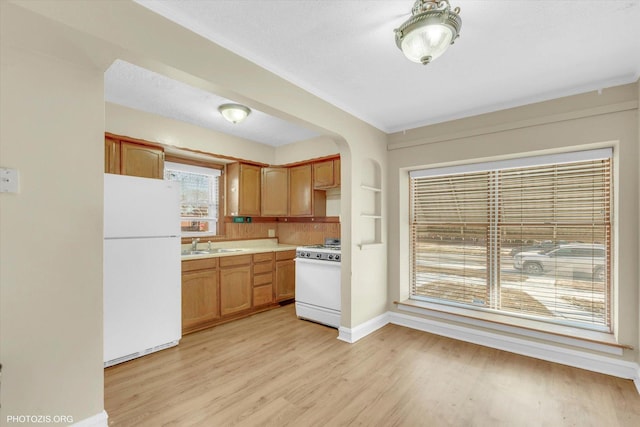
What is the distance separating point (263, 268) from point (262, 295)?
374mm

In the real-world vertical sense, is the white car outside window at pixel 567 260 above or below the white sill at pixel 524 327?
above

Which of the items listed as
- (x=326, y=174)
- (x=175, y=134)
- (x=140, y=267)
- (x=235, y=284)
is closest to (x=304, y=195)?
(x=326, y=174)

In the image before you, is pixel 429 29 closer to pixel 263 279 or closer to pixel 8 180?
pixel 8 180

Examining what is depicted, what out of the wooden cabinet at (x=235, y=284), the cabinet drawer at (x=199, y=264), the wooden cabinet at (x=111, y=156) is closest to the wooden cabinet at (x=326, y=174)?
the wooden cabinet at (x=235, y=284)

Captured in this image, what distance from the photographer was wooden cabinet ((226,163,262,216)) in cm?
434

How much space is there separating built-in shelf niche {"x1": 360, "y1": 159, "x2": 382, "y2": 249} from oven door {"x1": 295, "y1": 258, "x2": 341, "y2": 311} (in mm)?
531

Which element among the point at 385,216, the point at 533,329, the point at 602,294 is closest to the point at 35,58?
the point at 385,216

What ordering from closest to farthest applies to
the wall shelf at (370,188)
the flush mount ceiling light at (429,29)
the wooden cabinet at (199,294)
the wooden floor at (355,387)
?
A: 1. the flush mount ceiling light at (429,29)
2. the wooden floor at (355,387)
3. the wooden cabinet at (199,294)
4. the wall shelf at (370,188)

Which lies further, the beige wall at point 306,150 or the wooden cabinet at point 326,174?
the beige wall at point 306,150

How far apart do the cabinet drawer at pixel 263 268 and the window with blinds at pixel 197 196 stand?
945 mm

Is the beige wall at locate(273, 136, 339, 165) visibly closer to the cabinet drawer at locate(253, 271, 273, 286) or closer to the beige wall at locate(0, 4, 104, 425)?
the cabinet drawer at locate(253, 271, 273, 286)

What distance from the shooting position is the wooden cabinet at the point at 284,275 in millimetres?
4340

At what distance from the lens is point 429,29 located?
1.60 meters

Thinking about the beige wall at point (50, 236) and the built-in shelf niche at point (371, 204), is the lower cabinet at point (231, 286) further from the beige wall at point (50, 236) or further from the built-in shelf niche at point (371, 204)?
the beige wall at point (50, 236)
